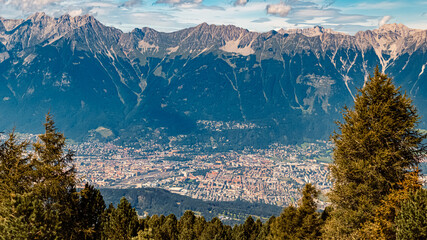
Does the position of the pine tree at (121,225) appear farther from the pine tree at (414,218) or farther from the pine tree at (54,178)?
the pine tree at (414,218)

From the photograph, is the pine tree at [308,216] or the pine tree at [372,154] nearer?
the pine tree at [372,154]

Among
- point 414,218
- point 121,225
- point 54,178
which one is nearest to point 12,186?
point 54,178

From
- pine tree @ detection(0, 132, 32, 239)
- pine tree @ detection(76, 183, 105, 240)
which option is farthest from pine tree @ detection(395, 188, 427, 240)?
pine tree @ detection(76, 183, 105, 240)

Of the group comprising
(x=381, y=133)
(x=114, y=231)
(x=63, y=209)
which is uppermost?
(x=381, y=133)

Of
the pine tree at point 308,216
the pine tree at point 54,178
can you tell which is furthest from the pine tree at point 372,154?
the pine tree at point 54,178

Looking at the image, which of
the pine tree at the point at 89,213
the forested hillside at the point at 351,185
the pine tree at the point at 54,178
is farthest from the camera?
the pine tree at the point at 89,213

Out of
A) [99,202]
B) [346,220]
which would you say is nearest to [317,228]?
[346,220]

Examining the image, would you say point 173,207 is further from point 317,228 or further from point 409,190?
point 409,190

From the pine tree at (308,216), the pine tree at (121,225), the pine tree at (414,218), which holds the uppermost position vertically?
the pine tree at (414,218)
